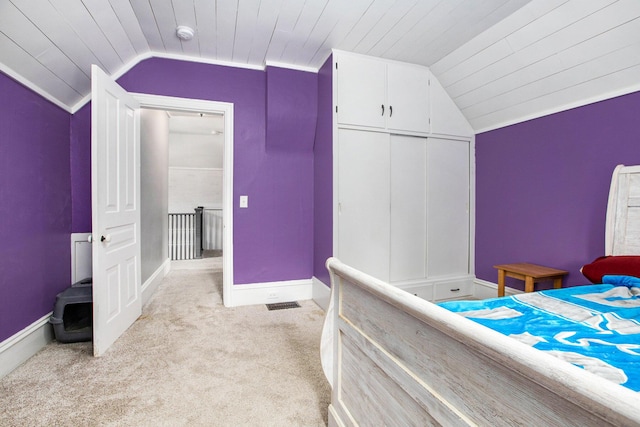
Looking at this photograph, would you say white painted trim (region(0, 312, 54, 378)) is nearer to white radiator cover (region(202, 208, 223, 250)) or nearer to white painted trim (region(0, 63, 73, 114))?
white painted trim (region(0, 63, 73, 114))

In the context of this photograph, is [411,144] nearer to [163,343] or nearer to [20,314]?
[163,343]

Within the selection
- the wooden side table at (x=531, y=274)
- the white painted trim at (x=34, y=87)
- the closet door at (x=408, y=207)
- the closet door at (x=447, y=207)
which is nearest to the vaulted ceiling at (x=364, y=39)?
the white painted trim at (x=34, y=87)

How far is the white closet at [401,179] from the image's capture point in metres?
3.05

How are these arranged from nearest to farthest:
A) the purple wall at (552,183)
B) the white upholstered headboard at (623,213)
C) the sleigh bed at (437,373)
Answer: the sleigh bed at (437,373), the white upholstered headboard at (623,213), the purple wall at (552,183)

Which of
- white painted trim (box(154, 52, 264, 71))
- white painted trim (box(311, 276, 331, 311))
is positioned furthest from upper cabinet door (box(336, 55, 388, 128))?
white painted trim (box(311, 276, 331, 311))

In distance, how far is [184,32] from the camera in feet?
8.59

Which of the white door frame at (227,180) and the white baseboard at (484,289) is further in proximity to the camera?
the white baseboard at (484,289)

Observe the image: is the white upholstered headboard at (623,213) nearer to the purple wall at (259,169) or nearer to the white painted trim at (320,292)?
the white painted trim at (320,292)

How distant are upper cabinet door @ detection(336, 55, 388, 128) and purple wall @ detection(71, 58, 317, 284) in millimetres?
445

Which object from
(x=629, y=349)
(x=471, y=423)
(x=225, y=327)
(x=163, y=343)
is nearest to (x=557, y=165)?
(x=629, y=349)

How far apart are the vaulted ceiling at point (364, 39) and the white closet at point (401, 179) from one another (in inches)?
13.3

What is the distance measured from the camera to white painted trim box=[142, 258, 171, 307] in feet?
11.1

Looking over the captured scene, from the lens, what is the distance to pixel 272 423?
1.56 metres

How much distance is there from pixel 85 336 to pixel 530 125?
4.27 metres
